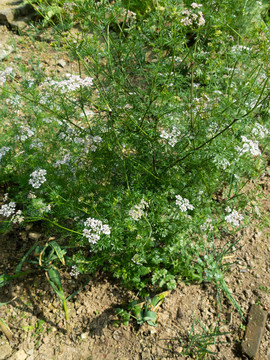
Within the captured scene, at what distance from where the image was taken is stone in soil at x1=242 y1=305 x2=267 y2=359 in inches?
97.6

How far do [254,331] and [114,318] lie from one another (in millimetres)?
1300

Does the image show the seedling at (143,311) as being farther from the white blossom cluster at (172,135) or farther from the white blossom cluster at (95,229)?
the white blossom cluster at (172,135)

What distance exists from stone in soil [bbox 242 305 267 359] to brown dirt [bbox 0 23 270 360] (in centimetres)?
5

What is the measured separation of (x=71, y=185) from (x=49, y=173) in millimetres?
321

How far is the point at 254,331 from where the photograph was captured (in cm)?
260

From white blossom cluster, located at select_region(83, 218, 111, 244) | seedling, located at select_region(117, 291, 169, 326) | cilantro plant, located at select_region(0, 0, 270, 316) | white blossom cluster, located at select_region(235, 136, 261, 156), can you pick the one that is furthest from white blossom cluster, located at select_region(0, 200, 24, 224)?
white blossom cluster, located at select_region(235, 136, 261, 156)

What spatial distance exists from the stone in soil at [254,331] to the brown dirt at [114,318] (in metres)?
0.05

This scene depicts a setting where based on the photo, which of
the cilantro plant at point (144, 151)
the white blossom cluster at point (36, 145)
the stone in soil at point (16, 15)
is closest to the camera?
the cilantro plant at point (144, 151)

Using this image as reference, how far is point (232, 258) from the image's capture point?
3.12m

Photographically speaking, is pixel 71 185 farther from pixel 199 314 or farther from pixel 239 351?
pixel 239 351

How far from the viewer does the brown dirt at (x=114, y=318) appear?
8.16ft

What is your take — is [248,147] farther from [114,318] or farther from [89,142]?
[114,318]

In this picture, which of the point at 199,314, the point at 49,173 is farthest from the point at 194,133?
the point at 199,314

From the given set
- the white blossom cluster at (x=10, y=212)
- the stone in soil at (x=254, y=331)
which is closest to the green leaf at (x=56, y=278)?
the white blossom cluster at (x=10, y=212)
